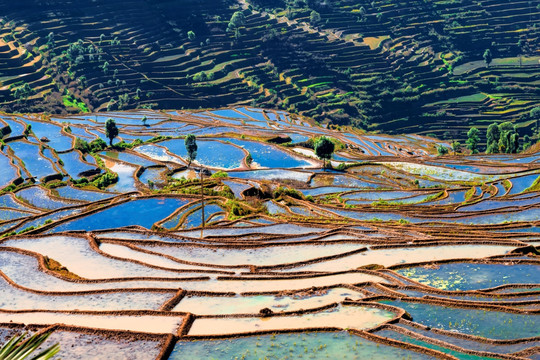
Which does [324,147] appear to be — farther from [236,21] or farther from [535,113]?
[236,21]

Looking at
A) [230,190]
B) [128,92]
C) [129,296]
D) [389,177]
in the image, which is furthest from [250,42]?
[129,296]

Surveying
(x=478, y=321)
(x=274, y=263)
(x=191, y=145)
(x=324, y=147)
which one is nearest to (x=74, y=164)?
(x=191, y=145)

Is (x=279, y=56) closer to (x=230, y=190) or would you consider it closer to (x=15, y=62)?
(x=15, y=62)

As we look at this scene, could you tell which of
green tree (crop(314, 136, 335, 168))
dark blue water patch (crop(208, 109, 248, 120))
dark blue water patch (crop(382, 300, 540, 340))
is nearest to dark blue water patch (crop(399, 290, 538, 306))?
dark blue water patch (crop(382, 300, 540, 340))

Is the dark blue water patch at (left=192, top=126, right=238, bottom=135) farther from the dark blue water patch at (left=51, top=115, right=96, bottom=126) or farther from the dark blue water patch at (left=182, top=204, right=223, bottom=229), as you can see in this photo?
the dark blue water patch at (left=182, top=204, right=223, bottom=229)

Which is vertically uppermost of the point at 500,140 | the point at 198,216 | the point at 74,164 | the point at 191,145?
the point at 191,145

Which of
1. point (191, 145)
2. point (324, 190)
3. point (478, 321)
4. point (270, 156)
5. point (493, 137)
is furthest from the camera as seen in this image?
point (493, 137)
